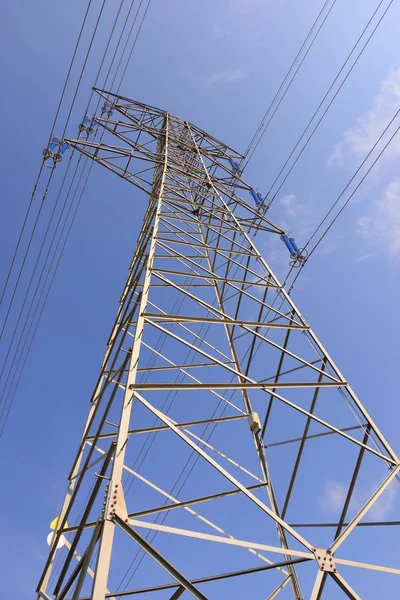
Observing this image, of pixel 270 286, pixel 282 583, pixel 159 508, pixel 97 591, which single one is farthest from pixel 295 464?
pixel 97 591

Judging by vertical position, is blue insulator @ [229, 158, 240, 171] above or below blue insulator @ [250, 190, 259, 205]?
above

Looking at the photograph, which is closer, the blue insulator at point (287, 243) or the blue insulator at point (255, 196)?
the blue insulator at point (287, 243)

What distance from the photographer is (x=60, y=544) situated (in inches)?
170

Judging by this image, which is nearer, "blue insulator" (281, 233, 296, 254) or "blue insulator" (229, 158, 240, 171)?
"blue insulator" (281, 233, 296, 254)

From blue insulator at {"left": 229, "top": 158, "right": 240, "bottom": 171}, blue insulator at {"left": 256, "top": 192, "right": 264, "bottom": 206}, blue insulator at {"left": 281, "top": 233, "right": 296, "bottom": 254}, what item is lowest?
blue insulator at {"left": 281, "top": 233, "right": 296, "bottom": 254}

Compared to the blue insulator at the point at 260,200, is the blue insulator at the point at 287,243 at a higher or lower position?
lower

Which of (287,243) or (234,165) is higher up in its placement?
(234,165)

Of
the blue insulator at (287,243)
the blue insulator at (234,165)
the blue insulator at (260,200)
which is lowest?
the blue insulator at (287,243)

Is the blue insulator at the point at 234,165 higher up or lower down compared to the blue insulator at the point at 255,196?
higher up

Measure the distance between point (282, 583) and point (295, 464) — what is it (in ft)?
4.31

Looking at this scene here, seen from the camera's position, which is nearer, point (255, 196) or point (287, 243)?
point (287, 243)

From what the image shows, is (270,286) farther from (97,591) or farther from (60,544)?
(97,591)

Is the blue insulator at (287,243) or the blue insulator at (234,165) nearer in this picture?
the blue insulator at (287,243)

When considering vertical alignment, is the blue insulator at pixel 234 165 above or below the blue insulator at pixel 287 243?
above
